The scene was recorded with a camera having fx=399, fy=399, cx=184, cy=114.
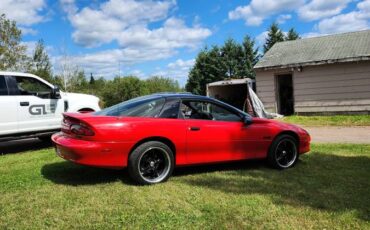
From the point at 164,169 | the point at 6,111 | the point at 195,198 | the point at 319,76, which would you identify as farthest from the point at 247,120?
the point at 319,76

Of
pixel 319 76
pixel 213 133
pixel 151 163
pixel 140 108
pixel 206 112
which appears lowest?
pixel 151 163

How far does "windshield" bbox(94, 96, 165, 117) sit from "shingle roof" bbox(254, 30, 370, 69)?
13.0 meters

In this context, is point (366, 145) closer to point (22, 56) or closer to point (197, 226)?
point (197, 226)

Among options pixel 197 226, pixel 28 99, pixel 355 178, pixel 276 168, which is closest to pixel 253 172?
pixel 276 168

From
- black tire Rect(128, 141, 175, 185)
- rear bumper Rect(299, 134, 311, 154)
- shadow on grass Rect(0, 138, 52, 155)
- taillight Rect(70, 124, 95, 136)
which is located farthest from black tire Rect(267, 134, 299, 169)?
shadow on grass Rect(0, 138, 52, 155)

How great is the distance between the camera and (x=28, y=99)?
9.52 m

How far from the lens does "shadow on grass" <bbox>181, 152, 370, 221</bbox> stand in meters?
5.16

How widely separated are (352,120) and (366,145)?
6869 millimetres

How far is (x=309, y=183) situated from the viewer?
20.0 feet

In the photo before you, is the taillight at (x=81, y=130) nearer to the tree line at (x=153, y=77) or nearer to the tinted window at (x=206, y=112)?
the tinted window at (x=206, y=112)

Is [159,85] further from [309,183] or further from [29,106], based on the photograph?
[309,183]

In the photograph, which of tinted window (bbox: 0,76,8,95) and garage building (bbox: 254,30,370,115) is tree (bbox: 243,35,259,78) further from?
tinted window (bbox: 0,76,8,95)

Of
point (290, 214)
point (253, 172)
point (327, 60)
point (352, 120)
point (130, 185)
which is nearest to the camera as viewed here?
point (290, 214)

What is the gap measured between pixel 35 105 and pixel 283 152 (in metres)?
5.96
